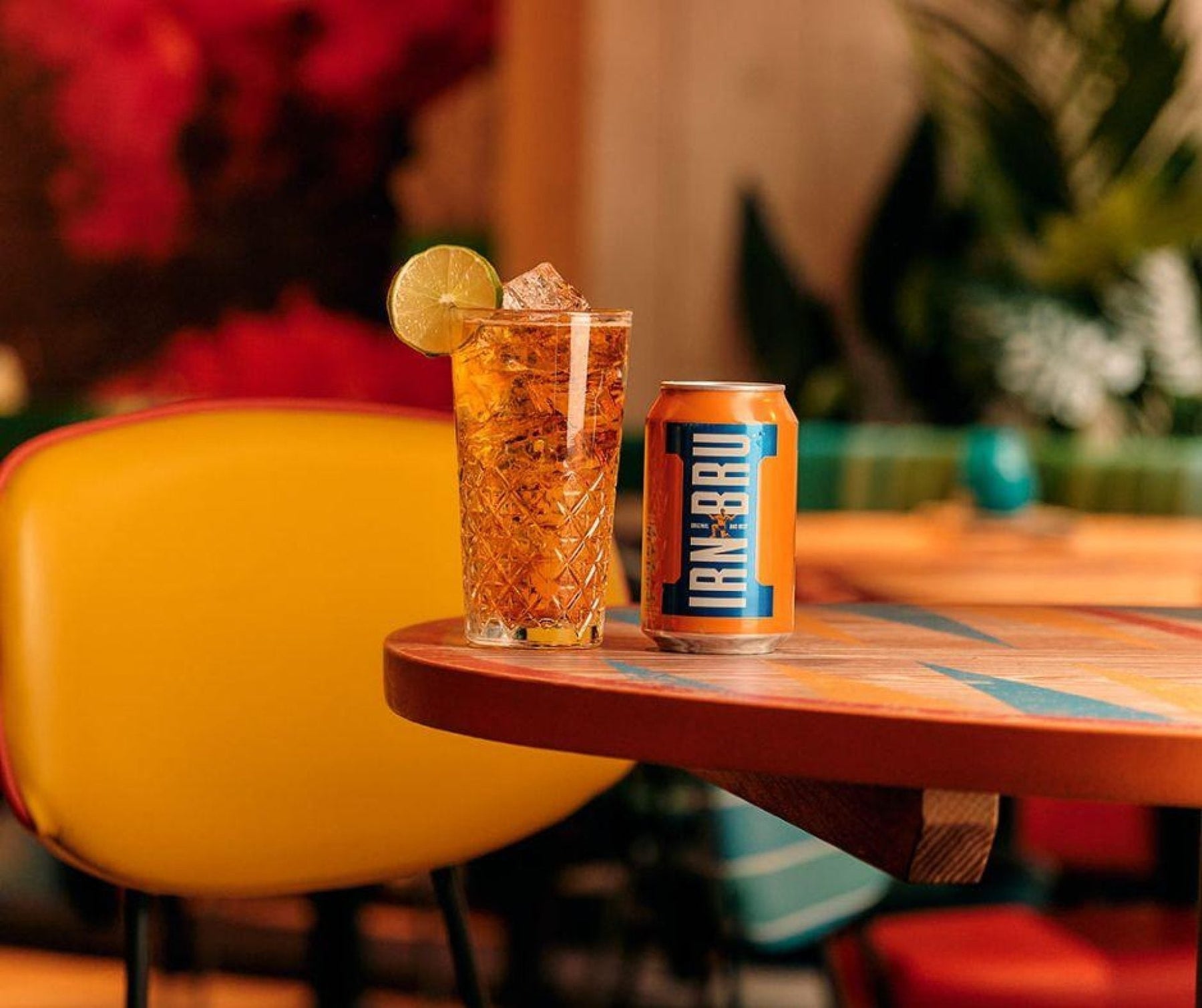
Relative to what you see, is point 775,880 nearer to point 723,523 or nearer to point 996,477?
point 723,523

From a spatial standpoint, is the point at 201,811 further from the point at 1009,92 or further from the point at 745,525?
the point at 1009,92

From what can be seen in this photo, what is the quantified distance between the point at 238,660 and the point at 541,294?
409mm

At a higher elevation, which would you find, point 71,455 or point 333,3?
point 333,3

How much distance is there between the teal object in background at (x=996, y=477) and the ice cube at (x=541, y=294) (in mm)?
1815

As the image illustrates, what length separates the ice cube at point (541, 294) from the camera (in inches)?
38.2

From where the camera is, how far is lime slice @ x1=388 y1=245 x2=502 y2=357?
982 mm

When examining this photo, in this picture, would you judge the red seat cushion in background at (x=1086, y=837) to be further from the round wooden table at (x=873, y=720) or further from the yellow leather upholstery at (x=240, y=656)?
the round wooden table at (x=873, y=720)

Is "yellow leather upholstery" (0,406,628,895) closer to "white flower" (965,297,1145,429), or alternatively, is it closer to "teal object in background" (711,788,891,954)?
"teal object in background" (711,788,891,954)

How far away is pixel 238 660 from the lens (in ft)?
4.13

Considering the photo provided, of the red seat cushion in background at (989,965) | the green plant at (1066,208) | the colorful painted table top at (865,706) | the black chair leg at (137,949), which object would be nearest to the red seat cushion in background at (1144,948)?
the red seat cushion in background at (989,965)

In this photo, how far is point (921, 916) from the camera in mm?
1865

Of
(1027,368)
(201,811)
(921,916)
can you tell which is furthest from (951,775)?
(1027,368)

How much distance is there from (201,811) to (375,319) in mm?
3321

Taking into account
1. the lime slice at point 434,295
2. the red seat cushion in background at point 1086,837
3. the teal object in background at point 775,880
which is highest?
the lime slice at point 434,295
